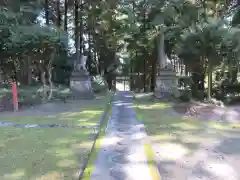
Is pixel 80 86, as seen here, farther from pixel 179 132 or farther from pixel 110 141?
pixel 110 141

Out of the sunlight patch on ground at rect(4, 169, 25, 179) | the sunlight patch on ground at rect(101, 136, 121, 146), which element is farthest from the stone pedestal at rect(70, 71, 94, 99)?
the sunlight patch on ground at rect(4, 169, 25, 179)

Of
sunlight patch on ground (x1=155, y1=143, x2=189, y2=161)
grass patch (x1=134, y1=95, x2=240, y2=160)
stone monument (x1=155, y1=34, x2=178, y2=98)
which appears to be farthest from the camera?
stone monument (x1=155, y1=34, x2=178, y2=98)

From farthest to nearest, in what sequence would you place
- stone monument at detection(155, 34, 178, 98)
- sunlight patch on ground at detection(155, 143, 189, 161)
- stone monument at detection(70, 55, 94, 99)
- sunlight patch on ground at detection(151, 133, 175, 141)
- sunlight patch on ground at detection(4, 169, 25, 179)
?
stone monument at detection(70, 55, 94, 99), stone monument at detection(155, 34, 178, 98), sunlight patch on ground at detection(151, 133, 175, 141), sunlight patch on ground at detection(155, 143, 189, 161), sunlight patch on ground at detection(4, 169, 25, 179)

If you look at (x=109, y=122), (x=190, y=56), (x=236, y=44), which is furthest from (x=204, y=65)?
(x=109, y=122)

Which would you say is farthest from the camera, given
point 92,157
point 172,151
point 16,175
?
point 172,151

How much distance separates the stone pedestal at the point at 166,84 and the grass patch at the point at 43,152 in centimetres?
752

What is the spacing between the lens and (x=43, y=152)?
4.54m

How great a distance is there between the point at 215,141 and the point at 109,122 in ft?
8.90

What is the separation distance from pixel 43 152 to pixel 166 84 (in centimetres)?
956

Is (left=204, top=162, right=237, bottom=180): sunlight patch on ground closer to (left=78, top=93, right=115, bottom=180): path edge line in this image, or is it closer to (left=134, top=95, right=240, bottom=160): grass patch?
(left=134, top=95, right=240, bottom=160): grass patch

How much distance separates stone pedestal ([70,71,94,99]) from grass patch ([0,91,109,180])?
754 centimetres

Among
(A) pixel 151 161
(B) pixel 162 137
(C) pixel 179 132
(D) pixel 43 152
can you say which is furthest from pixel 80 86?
(A) pixel 151 161

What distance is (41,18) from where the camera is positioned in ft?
58.4

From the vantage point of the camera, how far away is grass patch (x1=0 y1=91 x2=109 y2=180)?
3602 millimetres
